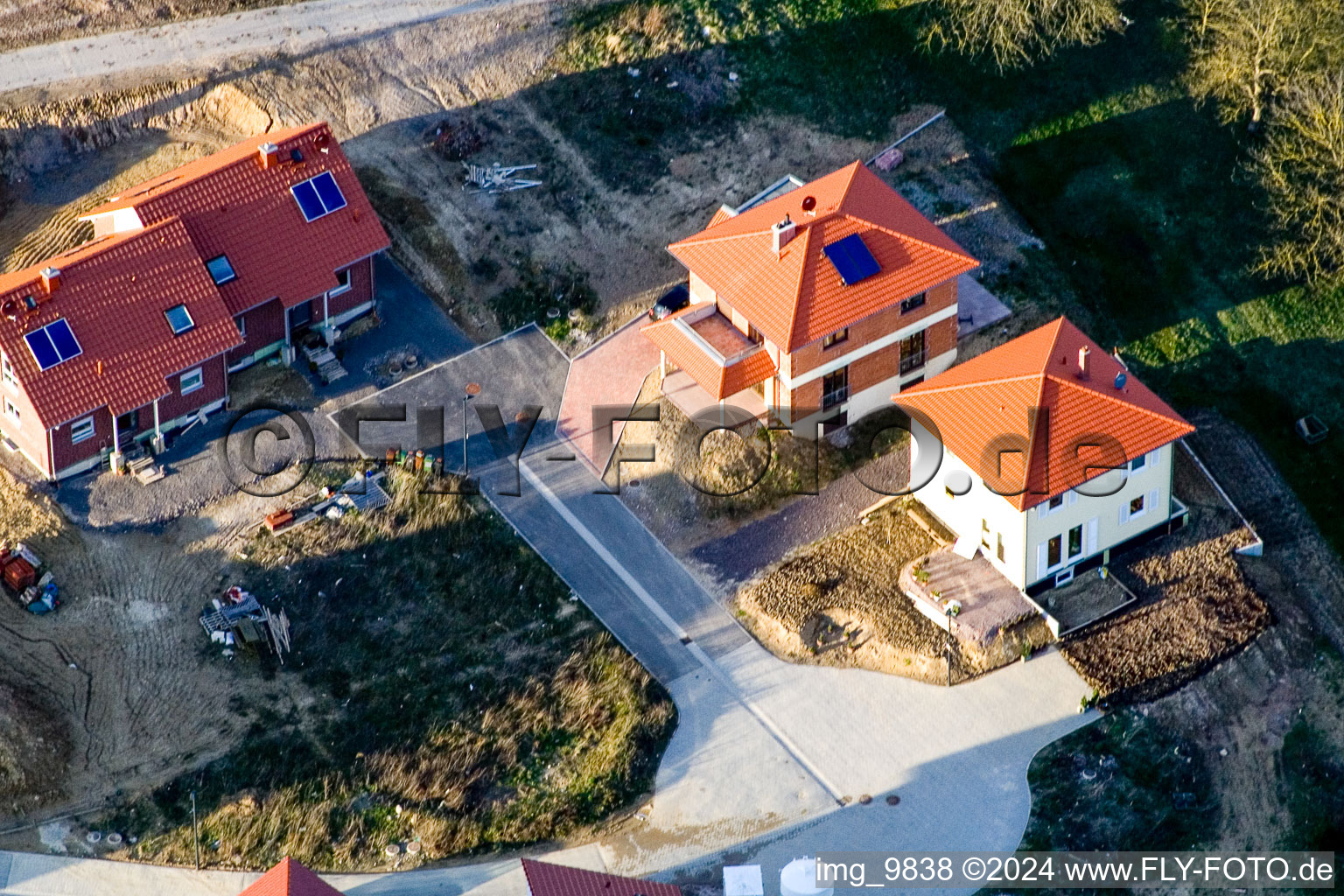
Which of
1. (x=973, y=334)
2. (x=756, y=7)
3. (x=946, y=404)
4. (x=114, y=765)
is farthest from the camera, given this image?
(x=756, y=7)

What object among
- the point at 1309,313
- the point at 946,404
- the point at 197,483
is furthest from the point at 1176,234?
the point at 197,483

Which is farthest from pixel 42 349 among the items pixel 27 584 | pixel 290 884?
pixel 290 884

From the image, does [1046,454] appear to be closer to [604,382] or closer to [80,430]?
[604,382]

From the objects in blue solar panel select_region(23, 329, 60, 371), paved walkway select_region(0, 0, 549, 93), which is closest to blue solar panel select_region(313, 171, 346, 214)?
paved walkway select_region(0, 0, 549, 93)

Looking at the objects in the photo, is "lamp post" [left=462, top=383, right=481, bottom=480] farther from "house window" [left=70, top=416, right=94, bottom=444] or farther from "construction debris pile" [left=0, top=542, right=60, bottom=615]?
"construction debris pile" [left=0, top=542, right=60, bottom=615]

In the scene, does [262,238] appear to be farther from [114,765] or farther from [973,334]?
[973,334]

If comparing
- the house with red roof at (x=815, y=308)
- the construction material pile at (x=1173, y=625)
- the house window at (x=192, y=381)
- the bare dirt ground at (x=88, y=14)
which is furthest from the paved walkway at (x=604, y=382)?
the bare dirt ground at (x=88, y=14)
